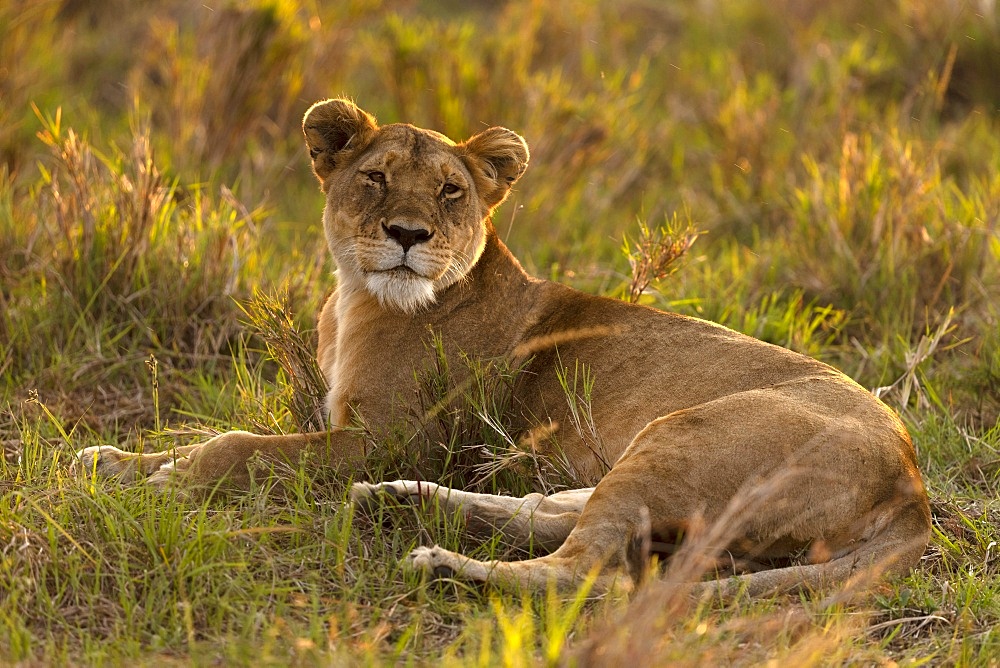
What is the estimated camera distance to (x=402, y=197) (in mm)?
4164

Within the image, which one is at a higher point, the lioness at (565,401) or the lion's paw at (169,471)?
the lioness at (565,401)

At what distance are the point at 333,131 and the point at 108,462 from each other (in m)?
1.38

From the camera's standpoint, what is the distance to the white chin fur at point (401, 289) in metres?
4.11

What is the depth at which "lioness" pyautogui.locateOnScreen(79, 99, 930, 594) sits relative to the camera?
346cm

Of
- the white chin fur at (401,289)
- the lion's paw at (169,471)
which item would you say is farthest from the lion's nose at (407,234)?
the lion's paw at (169,471)

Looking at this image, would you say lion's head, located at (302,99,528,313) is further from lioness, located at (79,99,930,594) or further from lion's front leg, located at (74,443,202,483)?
lion's front leg, located at (74,443,202,483)

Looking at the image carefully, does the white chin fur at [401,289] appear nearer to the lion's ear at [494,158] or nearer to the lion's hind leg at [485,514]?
the lion's ear at [494,158]

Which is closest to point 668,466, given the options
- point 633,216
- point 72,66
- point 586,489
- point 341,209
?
point 586,489

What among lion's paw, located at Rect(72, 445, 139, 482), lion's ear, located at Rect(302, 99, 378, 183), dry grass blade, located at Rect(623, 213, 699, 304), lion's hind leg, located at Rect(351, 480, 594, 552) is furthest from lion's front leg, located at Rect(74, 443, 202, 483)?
dry grass blade, located at Rect(623, 213, 699, 304)

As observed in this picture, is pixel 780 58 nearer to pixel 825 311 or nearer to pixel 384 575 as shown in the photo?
pixel 825 311

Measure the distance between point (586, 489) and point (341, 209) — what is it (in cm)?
128

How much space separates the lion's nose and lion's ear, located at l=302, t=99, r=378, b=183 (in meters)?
0.46

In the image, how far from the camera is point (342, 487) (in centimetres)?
383

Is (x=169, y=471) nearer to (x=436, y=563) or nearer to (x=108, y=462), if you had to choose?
(x=108, y=462)
